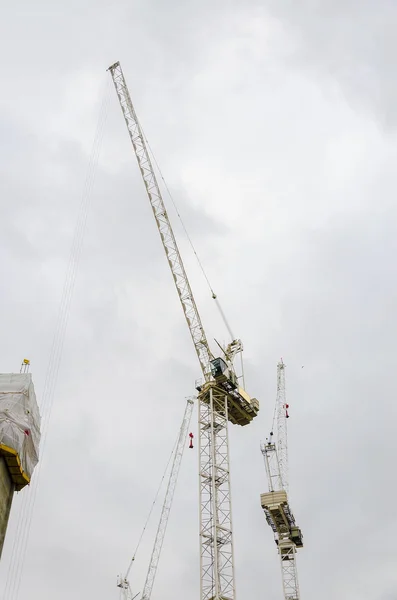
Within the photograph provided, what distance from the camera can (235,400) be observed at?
8462cm

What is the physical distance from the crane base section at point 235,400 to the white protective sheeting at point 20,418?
128 feet

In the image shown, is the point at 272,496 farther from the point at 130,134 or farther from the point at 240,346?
the point at 130,134

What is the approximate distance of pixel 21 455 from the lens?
41.8 metres

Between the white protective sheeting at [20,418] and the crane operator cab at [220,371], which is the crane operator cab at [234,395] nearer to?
the crane operator cab at [220,371]

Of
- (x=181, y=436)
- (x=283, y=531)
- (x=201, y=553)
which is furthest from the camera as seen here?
(x=181, y=436)

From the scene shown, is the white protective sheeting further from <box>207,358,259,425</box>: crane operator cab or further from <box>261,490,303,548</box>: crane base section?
<box>261,490,303,548</box>: crane base section

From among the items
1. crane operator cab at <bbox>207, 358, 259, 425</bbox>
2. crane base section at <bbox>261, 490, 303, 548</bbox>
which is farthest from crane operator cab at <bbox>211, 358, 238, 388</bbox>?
crane base section at <bbox>261, 490, 303, 548</bbox>

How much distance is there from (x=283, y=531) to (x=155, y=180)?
60460 mm

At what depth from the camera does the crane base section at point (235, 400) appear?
272 feet

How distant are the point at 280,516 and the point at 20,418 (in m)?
66.5

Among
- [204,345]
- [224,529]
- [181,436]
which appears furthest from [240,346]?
[181,436]

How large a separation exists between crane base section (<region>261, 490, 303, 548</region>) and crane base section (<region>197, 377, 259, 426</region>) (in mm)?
17049

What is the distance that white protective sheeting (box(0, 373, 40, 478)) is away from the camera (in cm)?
4138

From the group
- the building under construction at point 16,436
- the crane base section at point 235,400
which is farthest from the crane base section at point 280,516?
the building under construction at point 16,436
